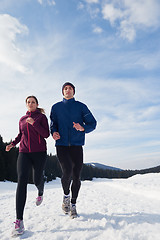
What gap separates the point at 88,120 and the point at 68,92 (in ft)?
2.76

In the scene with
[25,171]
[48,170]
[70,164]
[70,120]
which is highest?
[48,170]

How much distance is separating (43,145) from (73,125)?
2.65 feet

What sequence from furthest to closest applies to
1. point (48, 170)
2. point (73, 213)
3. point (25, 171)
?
point (48, 170) → point (73, 213) → point (25, 171)

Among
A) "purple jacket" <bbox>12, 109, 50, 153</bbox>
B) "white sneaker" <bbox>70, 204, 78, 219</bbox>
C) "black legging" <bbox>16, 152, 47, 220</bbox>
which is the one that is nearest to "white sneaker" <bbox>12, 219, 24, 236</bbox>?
"black legging" <bbox>16, 152, 47, 220</bbox>

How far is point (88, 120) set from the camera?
4215 millimetres

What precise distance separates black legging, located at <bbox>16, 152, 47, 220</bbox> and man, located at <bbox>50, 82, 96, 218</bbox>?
455 millimetres

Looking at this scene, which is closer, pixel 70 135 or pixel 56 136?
pixel 56 136

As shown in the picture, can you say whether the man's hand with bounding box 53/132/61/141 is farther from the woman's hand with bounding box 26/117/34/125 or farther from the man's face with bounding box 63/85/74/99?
the man's face with bounding box 63/85/74/99

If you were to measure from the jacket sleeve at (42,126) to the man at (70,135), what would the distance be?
0.55 ft

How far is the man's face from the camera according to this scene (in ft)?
14.1

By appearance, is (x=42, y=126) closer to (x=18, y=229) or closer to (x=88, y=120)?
(x=88, y=120)

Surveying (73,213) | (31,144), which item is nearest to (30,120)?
(31,144)

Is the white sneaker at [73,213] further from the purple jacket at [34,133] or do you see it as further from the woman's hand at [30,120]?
the woman's hand at [30,120]

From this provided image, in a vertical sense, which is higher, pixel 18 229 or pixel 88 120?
pixel 88 120
